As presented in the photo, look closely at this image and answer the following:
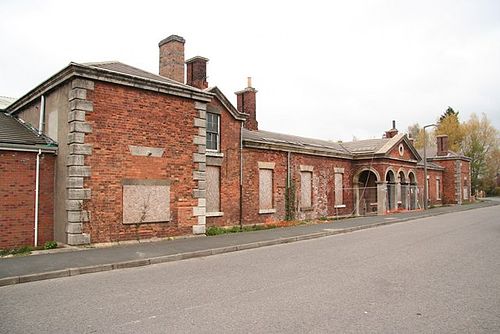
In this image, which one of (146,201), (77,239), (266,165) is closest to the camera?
(77,239)

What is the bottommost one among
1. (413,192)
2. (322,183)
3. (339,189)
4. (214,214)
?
(214,214)

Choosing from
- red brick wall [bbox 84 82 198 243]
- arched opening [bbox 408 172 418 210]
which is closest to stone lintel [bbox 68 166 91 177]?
red brick wall [bbox 84 82 198 243]

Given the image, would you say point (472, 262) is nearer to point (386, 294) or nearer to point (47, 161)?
point (386, 294)

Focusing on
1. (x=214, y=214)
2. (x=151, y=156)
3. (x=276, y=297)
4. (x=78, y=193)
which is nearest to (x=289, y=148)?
(x=214, y=214)

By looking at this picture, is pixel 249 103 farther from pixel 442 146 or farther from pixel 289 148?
pixel 442 146

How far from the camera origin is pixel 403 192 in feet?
101

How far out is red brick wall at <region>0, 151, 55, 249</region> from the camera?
37.3 ft

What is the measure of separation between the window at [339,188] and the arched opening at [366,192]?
5.49ft

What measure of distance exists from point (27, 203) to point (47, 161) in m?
1.41

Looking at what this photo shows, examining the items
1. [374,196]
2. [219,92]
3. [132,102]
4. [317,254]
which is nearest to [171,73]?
[219,92]

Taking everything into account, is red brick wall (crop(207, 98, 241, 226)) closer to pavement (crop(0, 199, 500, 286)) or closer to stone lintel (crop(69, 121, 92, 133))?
pavement (crop(0, 199, 500, 286))

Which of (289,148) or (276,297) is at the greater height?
(289,148)

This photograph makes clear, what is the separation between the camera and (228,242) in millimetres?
13305

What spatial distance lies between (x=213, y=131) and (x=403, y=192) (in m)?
19.3
